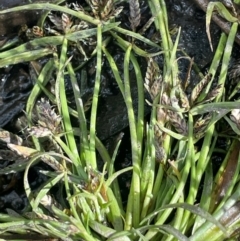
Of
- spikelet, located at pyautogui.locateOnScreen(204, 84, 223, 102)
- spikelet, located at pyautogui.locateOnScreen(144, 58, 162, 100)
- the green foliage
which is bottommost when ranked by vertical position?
the green foliage

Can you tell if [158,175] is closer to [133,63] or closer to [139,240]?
[139,240]

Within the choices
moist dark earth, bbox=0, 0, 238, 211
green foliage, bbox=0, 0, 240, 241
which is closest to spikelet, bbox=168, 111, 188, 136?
green foliage, bbox=0, 0, 240, 241

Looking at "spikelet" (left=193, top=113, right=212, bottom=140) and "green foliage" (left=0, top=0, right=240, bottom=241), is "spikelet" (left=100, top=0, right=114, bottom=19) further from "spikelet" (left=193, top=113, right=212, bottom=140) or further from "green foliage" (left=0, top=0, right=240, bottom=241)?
"spikelet" (left=193, top=113, right=212, bottom=140)

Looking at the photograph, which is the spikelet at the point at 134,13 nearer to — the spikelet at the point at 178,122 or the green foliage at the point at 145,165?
the green foliage at the point at 145,165

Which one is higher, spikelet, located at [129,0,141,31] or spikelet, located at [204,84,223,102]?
spikelet, located at [129,0,141,31]

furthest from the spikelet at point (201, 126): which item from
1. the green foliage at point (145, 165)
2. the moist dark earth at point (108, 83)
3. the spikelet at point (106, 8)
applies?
the spikelet at point (106, 8)

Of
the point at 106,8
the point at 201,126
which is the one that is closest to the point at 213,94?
the point at 201,126

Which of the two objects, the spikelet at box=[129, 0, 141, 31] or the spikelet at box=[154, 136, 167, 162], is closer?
the spikelet at box=[154, 136, 167, 162]
